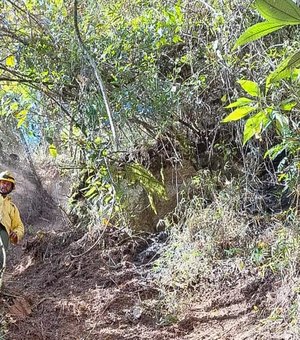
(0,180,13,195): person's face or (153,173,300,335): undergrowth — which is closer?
(153,173,300,335): undergrowth

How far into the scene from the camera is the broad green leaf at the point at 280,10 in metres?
0.84

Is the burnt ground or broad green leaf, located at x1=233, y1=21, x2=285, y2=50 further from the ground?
broad green leaf, located at x1=233, y1=21, x2=285, y2=50

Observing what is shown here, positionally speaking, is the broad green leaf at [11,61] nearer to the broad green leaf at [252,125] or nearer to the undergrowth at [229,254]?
the undergrowth at [229,254]

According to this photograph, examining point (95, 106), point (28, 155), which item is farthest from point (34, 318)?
point (28, 155)

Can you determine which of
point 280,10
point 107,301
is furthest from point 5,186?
point 280,10

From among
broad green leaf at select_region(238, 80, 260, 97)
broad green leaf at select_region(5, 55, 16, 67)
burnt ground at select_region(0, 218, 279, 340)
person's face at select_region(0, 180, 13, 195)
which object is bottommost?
burnt ground at select_region(0, 218, 279, 340)

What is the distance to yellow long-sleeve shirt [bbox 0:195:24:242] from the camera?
3.72 metres

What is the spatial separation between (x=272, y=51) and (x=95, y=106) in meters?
1.37

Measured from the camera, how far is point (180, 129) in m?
4.26

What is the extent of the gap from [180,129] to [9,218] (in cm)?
182

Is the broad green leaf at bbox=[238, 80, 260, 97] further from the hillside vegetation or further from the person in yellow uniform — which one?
the person in yellow uniform

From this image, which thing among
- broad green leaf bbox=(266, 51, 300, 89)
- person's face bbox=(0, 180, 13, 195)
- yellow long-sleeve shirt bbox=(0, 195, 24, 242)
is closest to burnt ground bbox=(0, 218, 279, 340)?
yellow long-sleeve shirt bbox=(0, 195, 24, 242)

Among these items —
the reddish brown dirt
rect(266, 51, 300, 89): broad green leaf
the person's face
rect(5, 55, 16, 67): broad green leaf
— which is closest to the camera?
rect(266, 51, 300, 89): broad green leaf

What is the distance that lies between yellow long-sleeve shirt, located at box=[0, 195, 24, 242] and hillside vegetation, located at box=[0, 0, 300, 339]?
0.63 m
